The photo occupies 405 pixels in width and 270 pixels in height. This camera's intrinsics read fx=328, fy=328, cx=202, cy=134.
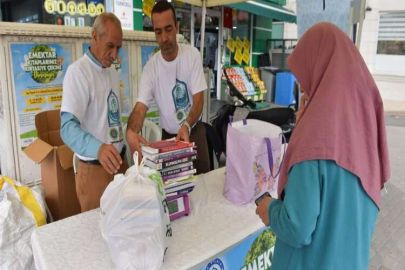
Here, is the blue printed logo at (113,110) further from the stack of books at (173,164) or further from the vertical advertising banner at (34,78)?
the vertical advertising banner at (34,78)

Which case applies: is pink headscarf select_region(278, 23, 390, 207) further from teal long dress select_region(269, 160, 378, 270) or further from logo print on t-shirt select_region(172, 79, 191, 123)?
logo print on t-shirt select_region(172, 79, 191, 123)

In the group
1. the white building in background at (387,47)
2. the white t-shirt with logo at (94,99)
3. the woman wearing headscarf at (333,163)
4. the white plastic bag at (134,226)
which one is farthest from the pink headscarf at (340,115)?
the white building in background at (387,47)

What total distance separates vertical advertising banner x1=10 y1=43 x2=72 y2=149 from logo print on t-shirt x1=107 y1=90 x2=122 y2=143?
2.94 feet

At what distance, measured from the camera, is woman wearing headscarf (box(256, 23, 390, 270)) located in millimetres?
884

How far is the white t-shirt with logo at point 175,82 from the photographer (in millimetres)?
2156

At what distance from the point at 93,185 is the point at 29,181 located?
3.22 feet

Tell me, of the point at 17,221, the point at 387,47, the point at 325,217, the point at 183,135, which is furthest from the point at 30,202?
the point at 387,47

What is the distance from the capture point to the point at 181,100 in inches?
86.2

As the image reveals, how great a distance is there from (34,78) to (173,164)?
1535 mm

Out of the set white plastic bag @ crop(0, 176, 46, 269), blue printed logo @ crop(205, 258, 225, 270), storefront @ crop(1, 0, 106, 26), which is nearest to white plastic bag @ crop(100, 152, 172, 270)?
blue printed logo @ crop(205, 258, 225, 270)

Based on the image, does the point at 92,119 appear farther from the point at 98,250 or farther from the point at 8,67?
the point at 8,67

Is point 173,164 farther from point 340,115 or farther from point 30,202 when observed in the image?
point 30,202

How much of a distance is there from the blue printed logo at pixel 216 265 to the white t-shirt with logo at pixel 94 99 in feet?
2.92

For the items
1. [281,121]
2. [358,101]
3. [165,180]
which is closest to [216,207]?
[165,180]
